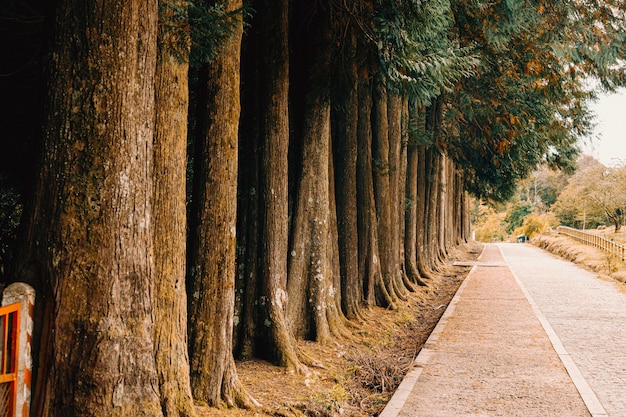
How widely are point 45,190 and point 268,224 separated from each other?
4.33 meters

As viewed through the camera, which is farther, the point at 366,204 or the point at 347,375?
the point at 366,204

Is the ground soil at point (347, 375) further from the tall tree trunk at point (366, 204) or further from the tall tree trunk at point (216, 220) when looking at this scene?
the tall tree trunk at point (366, 204)

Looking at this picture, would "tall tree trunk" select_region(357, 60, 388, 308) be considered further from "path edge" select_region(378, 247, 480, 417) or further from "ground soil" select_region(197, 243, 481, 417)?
"path edge" select_region(378, 247, 480, 417)

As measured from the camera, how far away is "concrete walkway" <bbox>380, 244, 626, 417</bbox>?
7.27m

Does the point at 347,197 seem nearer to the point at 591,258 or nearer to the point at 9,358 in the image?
the point at 9,358

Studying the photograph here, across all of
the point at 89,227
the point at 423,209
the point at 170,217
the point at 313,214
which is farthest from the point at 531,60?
the point at 89,227

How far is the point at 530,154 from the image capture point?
2069 centimetres

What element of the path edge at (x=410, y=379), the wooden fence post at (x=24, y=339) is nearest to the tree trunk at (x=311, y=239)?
the path edge at (x=410, y=379)

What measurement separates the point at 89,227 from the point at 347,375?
5.38m

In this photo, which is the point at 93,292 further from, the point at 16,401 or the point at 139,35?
the point at 139,35

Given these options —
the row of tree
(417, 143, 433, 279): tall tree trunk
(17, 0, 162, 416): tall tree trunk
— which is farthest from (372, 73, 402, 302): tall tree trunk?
(17, 0, 162, 416): tall tree trunk

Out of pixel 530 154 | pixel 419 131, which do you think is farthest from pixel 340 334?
pixel 530 154

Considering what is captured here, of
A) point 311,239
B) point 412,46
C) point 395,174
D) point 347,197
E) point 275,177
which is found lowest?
point 311,239

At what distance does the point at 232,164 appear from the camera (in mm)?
6793
